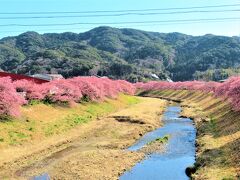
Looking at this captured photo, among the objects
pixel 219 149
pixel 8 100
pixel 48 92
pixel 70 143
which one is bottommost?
pixel 70 143

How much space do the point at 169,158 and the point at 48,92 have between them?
126ft

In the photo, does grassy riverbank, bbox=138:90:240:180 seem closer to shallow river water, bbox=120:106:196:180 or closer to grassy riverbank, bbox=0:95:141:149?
shallow river water, bbox=120:106:196:180

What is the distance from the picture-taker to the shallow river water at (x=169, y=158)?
36.8 metres

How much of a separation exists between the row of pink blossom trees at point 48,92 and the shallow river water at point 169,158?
19.5 meters

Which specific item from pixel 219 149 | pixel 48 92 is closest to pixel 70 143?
pixel 219 149

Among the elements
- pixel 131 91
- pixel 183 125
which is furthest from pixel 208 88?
pixel 183 125

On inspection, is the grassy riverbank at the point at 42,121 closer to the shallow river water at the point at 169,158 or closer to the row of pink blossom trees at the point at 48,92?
the row of pink blossom trees at the point at 48,92

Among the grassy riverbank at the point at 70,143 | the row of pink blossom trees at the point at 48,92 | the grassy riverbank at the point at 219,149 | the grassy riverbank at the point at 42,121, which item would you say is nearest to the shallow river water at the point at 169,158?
the grassy riverbank at the point at 70,143

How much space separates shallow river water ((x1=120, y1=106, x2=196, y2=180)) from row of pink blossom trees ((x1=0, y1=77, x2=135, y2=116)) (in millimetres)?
19457

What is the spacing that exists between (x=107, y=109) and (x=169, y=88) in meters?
112

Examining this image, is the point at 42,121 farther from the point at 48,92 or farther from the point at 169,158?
the point at 169,158

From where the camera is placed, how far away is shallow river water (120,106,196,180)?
121ft

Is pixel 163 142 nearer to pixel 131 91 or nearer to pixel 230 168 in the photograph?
pixel 230 168

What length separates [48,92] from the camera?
76125 mm
